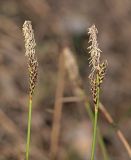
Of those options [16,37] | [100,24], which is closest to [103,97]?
[16,37]

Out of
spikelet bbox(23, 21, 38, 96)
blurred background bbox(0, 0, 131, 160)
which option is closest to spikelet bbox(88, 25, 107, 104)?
spikelet bbox(23, 21, 38, 96)

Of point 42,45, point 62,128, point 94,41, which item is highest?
point 42,45

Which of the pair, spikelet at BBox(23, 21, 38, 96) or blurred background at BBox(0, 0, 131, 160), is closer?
spikelet at BBox(23, 21, 38, 96)

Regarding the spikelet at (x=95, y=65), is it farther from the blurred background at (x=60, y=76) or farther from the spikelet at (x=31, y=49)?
the blurred background at (x=60, y=76)

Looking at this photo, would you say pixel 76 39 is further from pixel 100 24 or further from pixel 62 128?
pixel 62 128

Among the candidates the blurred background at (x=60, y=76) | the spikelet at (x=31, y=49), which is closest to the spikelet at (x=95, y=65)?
the spikelet at (x=31, y=49)

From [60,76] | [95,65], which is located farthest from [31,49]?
[60,76]

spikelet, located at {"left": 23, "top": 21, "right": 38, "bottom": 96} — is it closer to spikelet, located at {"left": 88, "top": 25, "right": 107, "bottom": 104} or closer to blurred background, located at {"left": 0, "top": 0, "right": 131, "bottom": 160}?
spikelet, located at {"left": 88, "top": 25, "right": 107, "bottom": 104}

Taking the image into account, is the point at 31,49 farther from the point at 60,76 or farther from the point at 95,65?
the point at 60,76
